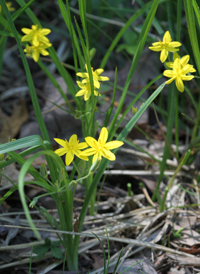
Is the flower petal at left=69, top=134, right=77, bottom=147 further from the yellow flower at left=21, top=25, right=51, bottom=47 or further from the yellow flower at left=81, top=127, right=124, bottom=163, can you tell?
the yellow flower at left=21, top=25, right=51, bottom=47

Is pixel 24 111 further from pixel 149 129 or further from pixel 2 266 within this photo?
pixel 2 266

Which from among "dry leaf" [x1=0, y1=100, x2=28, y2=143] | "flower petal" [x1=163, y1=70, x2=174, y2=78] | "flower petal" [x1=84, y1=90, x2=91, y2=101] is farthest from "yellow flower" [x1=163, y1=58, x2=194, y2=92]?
"dry leaf" [x1=0, y1=100, x2=28, y2=143]

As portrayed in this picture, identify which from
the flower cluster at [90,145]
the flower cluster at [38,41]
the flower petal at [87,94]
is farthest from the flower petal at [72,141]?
the flower cluster at [38,41]

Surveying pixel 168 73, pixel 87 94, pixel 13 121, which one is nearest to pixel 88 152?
pixel 87 94

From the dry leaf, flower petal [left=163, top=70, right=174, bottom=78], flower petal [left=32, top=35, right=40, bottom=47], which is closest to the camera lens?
flower petal [left=163, top=70, right=174, bottom=78]

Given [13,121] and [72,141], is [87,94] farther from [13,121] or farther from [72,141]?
[13,121]

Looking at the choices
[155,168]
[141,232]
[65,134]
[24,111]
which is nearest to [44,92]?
[24,111]

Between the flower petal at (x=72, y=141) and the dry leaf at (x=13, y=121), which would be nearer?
the flower petal at (x=72, y=141)

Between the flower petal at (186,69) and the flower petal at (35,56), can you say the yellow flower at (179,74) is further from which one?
the flower petal at (35,56)

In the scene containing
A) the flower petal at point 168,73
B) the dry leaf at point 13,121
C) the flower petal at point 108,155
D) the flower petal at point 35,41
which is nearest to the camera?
the flower petal at point 108,155

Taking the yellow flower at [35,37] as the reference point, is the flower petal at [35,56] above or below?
below

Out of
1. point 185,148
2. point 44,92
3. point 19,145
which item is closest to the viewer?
point 19,145
